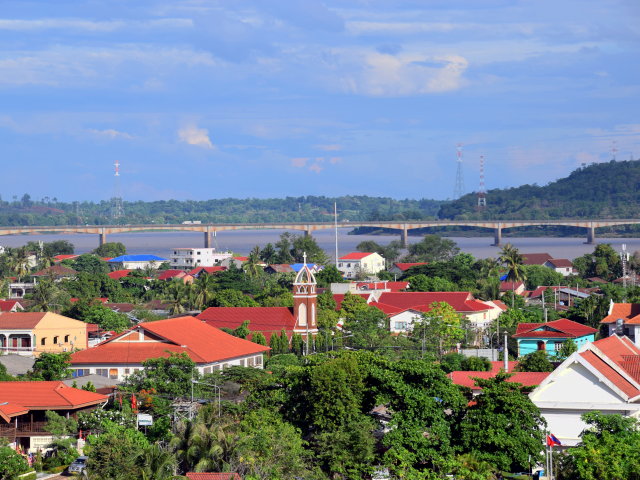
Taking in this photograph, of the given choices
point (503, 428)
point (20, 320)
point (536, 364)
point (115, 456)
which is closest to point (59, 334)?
point (20, 320)

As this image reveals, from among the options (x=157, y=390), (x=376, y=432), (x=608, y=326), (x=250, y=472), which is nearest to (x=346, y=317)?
(x=608, y=326)

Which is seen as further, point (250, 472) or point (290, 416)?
point (290, 416)

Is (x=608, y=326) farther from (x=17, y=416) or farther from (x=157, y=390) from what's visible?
(x=17, y=416)

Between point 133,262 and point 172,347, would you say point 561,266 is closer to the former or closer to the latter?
point 133,262

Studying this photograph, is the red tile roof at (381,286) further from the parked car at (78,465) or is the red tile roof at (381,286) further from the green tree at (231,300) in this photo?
the parked car at (78,465)

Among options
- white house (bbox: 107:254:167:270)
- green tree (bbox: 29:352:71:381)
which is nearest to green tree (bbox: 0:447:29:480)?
green tree (bbox: 29:352:71:381)

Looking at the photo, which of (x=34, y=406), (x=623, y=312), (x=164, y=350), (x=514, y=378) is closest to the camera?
(x=34, y=406)
